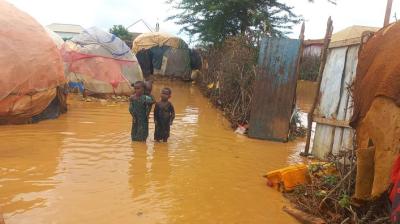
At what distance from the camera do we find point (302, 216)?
3.99 meters

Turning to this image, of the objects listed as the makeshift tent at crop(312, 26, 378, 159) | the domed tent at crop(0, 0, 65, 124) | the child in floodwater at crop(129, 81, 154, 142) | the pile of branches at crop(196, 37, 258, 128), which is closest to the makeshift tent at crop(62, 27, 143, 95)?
the domed tent at crop(0, 0, 65, 124)

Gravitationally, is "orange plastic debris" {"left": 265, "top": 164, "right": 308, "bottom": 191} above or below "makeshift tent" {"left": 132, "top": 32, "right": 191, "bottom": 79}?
below

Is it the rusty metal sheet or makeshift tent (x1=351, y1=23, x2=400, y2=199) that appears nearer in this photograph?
makeshift tent (x1=351, y1=23, x2=400, y2=199)

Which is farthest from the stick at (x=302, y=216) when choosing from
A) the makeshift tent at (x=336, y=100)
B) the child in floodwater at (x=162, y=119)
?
the child in floodwater at (x=162, y=119)

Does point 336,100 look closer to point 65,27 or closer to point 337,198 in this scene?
point 337,198

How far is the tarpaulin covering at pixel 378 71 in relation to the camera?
3145 mm

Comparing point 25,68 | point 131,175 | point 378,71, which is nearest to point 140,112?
point 131,175

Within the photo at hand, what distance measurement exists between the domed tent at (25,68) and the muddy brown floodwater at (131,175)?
1.32 feet

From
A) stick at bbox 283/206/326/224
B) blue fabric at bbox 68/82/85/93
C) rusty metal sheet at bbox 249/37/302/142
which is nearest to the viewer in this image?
stick at bbox 283/206/326/224

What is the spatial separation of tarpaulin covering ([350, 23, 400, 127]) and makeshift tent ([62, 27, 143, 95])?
938 cm

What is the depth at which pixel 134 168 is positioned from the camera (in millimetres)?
5383

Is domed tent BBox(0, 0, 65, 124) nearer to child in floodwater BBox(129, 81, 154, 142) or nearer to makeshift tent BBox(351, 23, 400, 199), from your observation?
child in floodwater BBox(129, 81, 154, 142)

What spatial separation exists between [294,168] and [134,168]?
2.05 metres

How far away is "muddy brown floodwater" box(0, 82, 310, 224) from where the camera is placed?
391 cm
